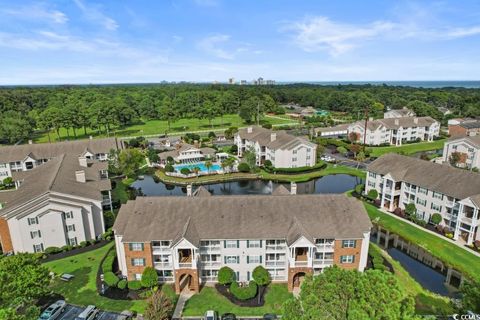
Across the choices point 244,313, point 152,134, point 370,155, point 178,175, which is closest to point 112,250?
point 244,313

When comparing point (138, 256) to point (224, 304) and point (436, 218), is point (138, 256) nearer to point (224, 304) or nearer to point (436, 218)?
point (224, 304)

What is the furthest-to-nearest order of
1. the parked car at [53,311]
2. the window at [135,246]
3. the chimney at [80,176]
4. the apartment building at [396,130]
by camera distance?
the apartment building at [396,130] < the chimney at [80,176] < the window at [135,246] < the parked car at [53,311]

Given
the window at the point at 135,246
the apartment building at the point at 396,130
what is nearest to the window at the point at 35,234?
the window at the point at 135,246

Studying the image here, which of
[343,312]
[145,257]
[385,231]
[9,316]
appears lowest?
[385,231]

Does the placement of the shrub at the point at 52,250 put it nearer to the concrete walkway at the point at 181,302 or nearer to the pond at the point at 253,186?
the concrete walkway at the point at 181,302

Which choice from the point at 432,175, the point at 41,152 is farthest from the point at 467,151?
the point at 41,152

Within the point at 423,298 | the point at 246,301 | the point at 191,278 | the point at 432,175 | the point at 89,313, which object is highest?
A: the point at 432,175

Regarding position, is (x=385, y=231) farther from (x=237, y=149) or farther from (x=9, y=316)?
(x=237, y=149)
